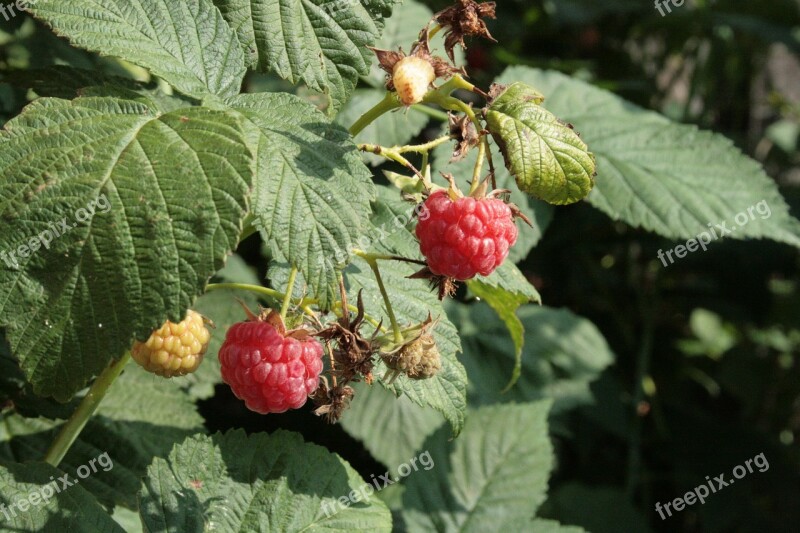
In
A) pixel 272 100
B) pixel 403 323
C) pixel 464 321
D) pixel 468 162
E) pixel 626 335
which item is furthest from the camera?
pixel 626 335

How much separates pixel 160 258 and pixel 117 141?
0.16m

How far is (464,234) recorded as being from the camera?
105 cm

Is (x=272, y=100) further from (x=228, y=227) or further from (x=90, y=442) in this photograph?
(x=90, y=442)

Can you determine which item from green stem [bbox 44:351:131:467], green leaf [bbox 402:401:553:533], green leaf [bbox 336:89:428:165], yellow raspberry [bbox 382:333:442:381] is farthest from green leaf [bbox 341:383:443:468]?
yellow raspberry [bbox 382:333:442:381]

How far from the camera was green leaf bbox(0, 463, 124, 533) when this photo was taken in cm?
119

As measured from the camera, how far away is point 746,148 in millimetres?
3844

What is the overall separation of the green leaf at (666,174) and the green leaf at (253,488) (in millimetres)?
919

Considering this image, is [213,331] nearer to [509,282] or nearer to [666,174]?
[509,282]

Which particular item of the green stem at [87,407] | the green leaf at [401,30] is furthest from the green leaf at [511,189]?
the green stem at [87,407]

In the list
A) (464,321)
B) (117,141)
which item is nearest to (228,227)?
(117,141)

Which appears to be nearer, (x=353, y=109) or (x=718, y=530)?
(x=353, y=109)

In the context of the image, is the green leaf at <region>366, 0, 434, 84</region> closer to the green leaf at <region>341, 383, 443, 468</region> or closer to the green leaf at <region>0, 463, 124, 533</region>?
the green leaf at <region>341, 383, 443, 468</region>

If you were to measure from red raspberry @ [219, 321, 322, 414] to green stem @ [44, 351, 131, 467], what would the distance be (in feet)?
0.57

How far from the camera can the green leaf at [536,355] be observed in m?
2.44
